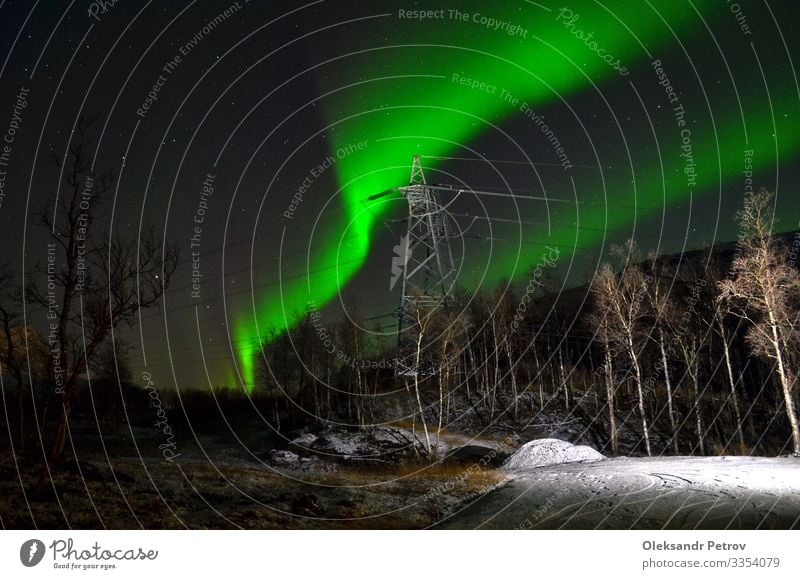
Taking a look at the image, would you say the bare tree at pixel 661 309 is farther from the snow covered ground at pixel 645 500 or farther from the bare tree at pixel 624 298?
the snow covered ground at pixel 645 500

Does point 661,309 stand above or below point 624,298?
below

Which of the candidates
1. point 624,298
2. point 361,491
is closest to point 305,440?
point 361,491

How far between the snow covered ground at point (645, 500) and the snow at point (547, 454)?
1.22 feet

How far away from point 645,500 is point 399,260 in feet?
17.3

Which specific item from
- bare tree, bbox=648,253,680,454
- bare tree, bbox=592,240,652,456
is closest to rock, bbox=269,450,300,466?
bare tree, bbox=592,240,652,456

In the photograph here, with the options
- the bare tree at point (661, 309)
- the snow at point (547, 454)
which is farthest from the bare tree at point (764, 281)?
the snow at point (547, 454)

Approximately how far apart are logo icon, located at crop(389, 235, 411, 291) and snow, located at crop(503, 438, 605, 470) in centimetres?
353

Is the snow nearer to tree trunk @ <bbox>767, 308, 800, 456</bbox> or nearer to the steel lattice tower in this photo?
the steel lattice tower

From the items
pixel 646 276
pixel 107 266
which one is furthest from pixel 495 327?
pixel 107 266

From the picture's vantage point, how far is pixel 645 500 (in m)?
7.08

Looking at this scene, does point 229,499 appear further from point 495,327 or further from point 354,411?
point 495,327

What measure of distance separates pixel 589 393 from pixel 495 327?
90.7 inches
